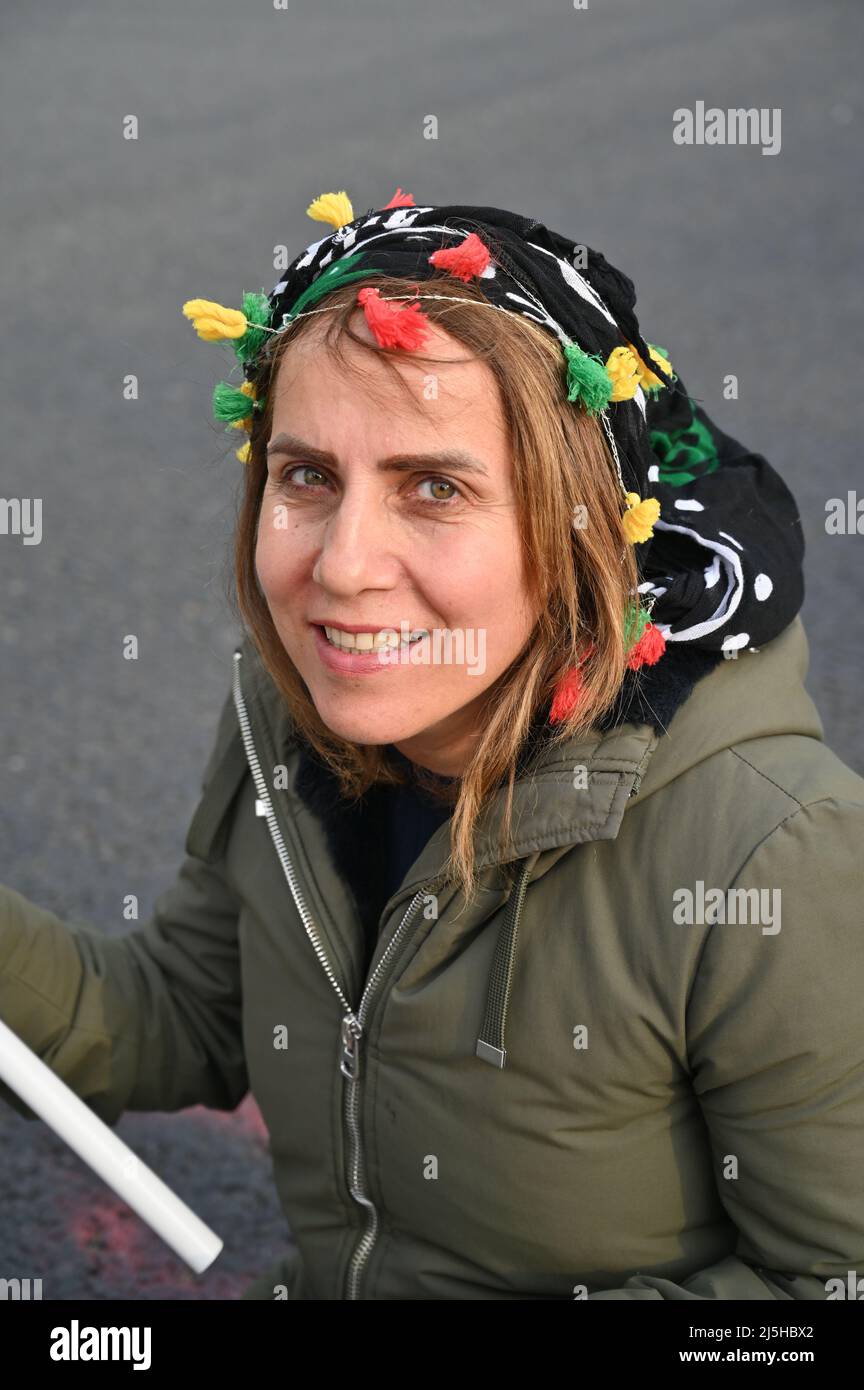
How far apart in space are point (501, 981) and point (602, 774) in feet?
0.94

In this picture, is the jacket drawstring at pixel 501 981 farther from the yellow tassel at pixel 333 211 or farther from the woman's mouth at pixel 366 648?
the yellow tassel at pixel 333 211

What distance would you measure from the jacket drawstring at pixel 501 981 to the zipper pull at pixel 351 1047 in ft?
0.70

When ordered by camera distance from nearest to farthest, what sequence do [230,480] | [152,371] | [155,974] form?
[155,974]
[230,480]
[152,371]

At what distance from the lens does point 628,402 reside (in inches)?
71.7

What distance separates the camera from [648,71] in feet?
26.2

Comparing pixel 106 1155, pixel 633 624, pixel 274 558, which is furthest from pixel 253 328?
pixel 106 1155

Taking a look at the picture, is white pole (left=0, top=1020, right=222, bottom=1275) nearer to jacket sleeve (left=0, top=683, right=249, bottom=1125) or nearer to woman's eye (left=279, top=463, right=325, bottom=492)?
jacket sleeve (left=0, top=683, right=249, bottom=1125)

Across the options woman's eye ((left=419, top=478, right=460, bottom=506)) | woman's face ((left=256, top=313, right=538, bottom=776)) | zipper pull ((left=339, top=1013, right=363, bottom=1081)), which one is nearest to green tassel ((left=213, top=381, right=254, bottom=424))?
woman's face ((left=256, top=313, right=538, bottom=776))

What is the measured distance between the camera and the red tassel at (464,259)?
1.71m

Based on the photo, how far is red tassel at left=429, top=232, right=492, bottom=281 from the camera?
1709 millimetres

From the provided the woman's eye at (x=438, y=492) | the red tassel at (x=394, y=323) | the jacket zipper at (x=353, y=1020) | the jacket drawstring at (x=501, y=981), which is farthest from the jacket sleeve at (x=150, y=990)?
the red tassel at (x=394, y=323)

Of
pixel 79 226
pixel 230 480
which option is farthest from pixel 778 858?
pixel 79 226

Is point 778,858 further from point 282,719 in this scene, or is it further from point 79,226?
point 79,226

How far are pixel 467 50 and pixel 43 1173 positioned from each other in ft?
22.5
